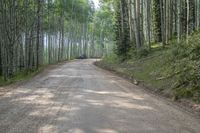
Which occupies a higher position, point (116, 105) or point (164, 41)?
point (164, 41)

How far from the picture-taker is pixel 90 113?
9773 millimetres

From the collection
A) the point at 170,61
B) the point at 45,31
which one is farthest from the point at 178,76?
the point at 45,31

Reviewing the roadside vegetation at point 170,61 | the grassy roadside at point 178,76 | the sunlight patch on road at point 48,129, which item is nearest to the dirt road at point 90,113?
the sunlight patch on road at point 48,129

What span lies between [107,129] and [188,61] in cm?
821

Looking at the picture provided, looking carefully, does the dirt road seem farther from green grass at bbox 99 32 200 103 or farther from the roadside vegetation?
the roadside vegetation

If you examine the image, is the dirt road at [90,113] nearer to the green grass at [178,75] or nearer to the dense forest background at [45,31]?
the green grass at [178,75]

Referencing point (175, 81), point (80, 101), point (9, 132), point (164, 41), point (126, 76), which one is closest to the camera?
point (9, 132)

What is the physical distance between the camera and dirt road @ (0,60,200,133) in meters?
8.13

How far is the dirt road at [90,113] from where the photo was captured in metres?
8.13

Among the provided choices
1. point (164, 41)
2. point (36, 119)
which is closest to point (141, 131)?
point (36, 119)

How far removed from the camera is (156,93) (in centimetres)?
1395

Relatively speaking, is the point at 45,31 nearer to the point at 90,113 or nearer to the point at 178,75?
the point at 178,75

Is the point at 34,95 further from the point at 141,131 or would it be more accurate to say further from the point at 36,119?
the point at 141,131

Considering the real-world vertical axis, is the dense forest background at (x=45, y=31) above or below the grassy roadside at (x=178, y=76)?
above
